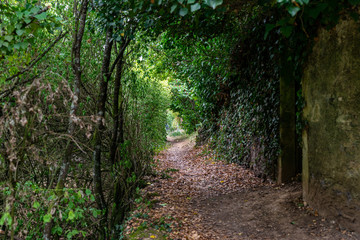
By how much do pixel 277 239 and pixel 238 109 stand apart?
489 cm

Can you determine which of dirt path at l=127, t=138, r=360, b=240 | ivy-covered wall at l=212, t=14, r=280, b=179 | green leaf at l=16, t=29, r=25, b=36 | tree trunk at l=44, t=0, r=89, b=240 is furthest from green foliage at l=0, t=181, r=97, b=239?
ivy-covered wall at l=212, t=14, r=280, b=179

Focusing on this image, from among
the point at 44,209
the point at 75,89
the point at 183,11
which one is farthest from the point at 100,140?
the point at 183,11

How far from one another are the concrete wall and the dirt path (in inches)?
14.3

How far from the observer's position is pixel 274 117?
20.5 feet

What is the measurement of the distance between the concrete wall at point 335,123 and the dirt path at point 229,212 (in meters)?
0.36

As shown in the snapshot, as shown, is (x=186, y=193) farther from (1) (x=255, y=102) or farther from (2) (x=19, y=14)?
(2) (x=19, y=14)

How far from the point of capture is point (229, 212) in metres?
5.30

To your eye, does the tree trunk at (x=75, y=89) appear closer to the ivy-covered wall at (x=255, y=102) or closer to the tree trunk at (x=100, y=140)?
the tree trunk at (x=100, y=140)

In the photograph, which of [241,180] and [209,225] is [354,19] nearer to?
[209,225]

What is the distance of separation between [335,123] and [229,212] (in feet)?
8.32

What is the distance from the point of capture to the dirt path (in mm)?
4230

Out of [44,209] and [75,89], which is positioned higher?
[75,89]

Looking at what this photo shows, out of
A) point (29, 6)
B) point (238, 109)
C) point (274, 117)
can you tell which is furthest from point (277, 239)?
point (238, 109)

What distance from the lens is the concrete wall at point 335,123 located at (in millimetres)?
3670
